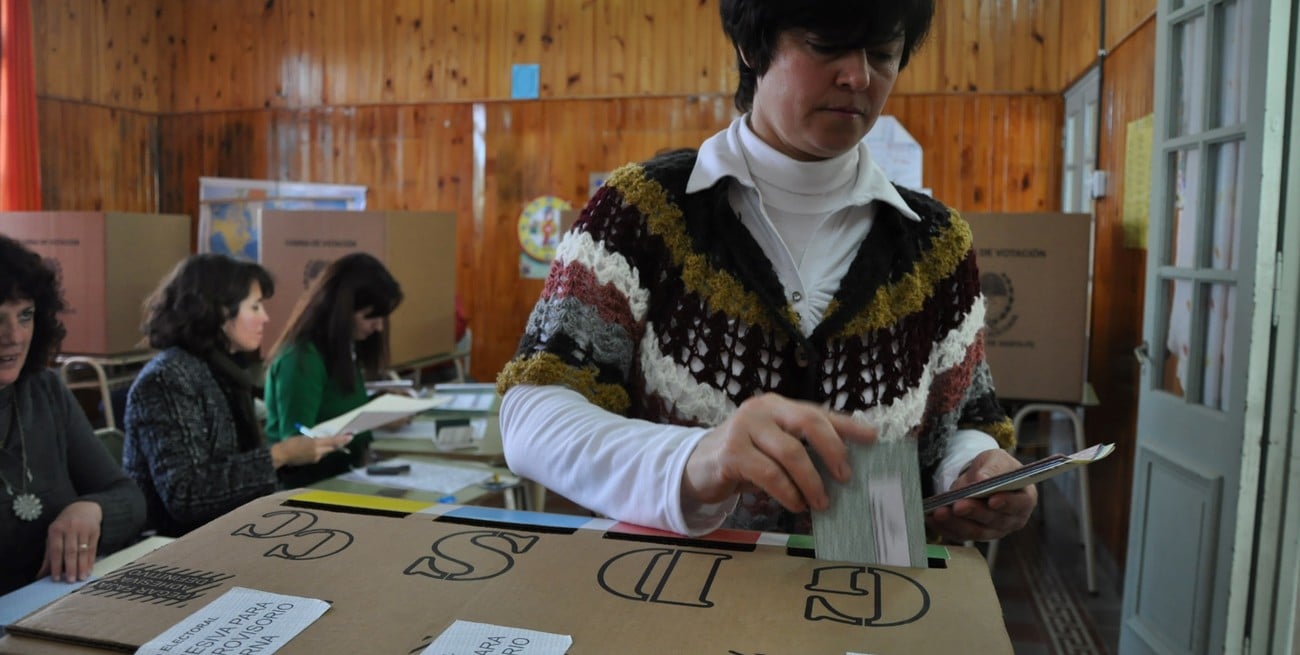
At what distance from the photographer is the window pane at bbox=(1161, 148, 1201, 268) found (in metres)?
2.36

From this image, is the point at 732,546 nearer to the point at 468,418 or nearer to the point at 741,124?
the point at 741,124

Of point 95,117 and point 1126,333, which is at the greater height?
point 95,117

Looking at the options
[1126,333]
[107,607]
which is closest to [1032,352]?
[1126,333]

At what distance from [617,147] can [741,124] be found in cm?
493

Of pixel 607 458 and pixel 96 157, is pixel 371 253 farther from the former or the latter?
pixel 607 458

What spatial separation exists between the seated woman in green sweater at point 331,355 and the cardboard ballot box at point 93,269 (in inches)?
70.3

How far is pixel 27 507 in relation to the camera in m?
1.83

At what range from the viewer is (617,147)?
5832 mm

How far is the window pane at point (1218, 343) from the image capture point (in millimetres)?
2164

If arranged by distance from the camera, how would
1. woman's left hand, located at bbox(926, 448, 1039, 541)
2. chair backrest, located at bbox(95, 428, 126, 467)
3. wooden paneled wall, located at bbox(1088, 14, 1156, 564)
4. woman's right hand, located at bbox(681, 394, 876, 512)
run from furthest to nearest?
wooden paneled wall, located at bbox(1088, 14, 1156, 564) < chair backrest, located at bbox(95, 428, 126, 467) < woman's left hand, located at bbox(926, 448, 1039, 541) < woman's right hand, located at bbox(681, 394, 876, 512)

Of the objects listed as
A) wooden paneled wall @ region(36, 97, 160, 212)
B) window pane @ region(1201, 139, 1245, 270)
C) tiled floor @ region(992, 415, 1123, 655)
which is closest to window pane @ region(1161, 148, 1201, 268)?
window pane @ region(1201, 139, 1245, 270)

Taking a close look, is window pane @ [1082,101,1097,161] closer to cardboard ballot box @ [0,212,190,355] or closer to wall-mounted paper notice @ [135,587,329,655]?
wall-mounted paper notice @ [135,587,329,655]

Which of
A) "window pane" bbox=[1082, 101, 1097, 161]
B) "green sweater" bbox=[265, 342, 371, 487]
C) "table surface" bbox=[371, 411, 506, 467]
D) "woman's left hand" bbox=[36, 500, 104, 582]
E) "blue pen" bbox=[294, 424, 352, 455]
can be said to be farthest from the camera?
"window pane" bbox=[1082, 101, 1097, 161]

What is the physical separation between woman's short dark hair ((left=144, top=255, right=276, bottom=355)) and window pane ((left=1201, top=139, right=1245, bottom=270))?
8.13ft
